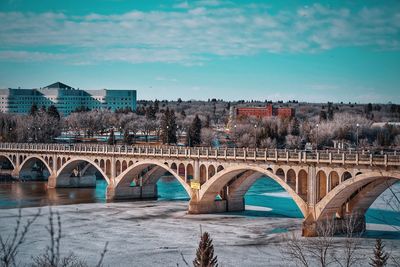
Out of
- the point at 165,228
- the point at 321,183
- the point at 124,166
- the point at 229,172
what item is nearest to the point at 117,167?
the point at 124,166

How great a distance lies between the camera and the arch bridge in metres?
48.3

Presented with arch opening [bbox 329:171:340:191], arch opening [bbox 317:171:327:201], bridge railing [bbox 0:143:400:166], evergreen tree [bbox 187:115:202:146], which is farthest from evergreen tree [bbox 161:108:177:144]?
arch opening [bbox 329:171:340:191]

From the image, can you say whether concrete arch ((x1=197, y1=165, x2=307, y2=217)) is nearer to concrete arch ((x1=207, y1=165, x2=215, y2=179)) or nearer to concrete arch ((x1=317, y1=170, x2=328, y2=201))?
concrete arch ((x1=207, y1=165, x2=215, y2=179))

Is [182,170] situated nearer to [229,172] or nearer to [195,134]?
[229,172]

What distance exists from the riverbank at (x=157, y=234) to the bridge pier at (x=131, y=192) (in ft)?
23.0

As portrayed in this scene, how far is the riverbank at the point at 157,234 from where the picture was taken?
42281mm

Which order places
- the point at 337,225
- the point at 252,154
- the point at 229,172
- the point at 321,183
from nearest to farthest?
the point at 337,225 < the point at 321,183 < the point at 252,154 < the point at 229,172

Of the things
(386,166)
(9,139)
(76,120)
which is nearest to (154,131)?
(76,120)

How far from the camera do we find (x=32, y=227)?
54.8 m

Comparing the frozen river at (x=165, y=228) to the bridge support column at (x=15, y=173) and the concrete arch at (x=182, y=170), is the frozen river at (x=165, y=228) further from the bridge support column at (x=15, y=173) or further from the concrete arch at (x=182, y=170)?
the bridge support column at (x=15, y=173)

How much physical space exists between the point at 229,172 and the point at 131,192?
21.1 metres

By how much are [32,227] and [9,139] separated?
8575 cm

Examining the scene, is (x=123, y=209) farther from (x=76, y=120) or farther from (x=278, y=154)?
(x=76, y=120)

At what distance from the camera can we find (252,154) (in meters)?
58.3
